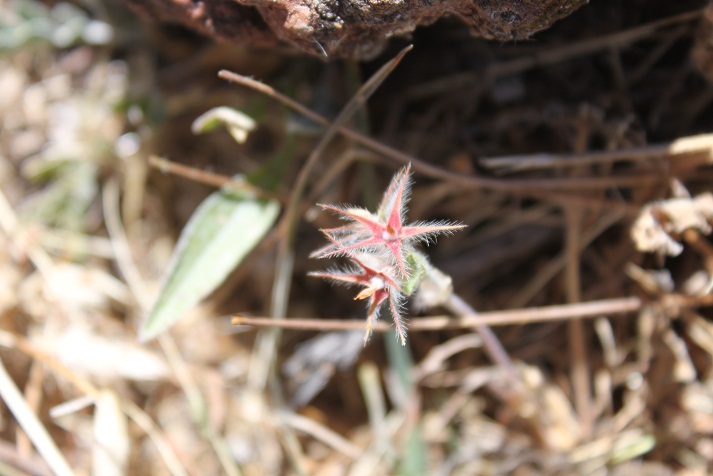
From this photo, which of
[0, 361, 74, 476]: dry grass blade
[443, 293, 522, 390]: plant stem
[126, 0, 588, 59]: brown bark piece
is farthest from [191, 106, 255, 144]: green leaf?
[0, 361, 74, 476]: dry grass blade

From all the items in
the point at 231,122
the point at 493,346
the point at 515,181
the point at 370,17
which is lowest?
the point at 493,346

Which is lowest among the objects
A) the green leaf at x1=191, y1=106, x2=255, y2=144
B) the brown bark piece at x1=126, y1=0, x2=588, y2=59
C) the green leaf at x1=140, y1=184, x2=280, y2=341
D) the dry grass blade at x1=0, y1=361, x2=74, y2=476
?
the dry grass blade at x1=0, y1=361, x2=74, y2=476

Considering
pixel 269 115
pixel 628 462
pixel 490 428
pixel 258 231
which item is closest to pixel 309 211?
pixel 258 231

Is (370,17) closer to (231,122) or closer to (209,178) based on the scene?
(231,122)

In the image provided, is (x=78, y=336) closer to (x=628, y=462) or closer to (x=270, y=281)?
(x=270, y=281)

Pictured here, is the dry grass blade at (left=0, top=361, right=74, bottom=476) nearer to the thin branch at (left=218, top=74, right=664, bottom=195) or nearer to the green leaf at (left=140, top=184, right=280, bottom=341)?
the green leaf at (left=140, top=184, right=280, bottom=341)

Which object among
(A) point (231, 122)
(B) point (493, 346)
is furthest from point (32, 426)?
(B) point (493, 346)

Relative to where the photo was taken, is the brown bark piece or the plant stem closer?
the brown bark piece
